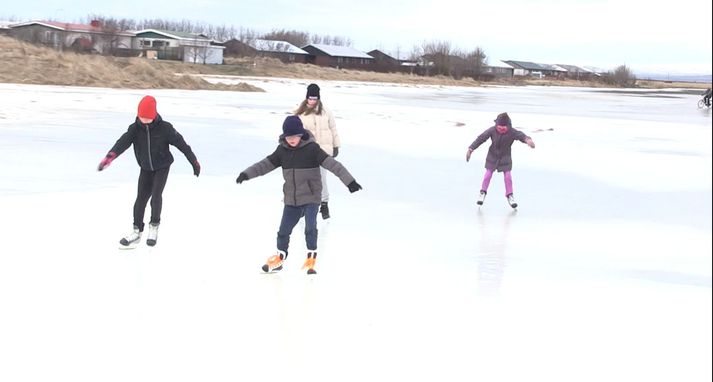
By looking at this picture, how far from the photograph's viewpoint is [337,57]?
85.8 metres

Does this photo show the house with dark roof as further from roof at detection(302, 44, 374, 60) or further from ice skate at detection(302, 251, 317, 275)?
ice skate at detection(302, 251, 317, 275)

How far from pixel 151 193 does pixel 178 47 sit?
61.9m

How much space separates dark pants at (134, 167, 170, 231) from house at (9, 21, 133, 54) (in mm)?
55272

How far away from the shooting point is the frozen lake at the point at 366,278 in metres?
3.19

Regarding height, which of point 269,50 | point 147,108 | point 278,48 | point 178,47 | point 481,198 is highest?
point 278,48

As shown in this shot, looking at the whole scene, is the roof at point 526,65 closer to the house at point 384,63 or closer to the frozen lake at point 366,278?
the house at point 384,63

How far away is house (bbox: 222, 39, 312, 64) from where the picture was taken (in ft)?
261

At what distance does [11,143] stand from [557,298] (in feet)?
24.7

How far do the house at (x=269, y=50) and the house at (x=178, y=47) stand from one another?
5.69 m

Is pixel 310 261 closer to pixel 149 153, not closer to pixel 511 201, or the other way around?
pixel 149 153

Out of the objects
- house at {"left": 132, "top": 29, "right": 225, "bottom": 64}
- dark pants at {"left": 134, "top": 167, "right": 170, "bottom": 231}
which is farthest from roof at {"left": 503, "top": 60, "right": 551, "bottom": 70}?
dark pants at {"left": 134, "top": 167, "right": 170, "bottom": 231}

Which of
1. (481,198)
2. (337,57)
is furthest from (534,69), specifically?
(481,198)

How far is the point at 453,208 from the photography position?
6.96 metres

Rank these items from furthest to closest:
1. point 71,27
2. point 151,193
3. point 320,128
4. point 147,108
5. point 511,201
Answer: point 71,27 < point 511,201 < point 320,128 < point 151,193 < point 147,108
